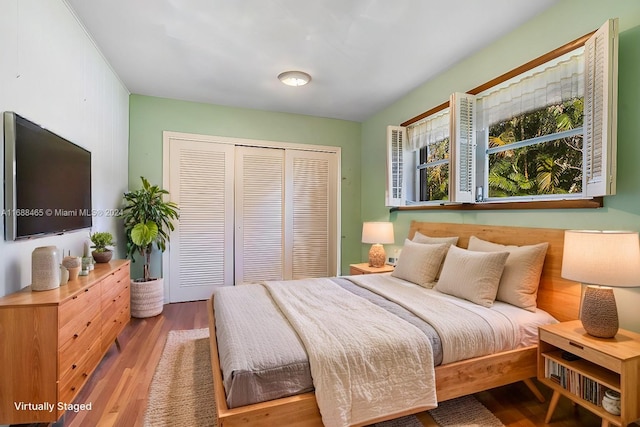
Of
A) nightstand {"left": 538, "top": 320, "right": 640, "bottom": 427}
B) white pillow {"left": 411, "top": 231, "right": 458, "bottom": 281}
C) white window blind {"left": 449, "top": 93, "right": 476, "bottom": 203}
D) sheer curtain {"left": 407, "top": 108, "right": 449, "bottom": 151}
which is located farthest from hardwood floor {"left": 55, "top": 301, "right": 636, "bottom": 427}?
sheer curtain {"left": 407, "top": 108, "right": 449, "bottom": 151}

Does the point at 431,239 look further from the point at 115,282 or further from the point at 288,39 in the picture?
the point at 115,282

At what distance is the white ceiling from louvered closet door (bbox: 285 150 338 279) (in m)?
1.19

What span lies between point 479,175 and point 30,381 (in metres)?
3.46

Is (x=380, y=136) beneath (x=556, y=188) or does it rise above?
above

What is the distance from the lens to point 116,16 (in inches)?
90.6

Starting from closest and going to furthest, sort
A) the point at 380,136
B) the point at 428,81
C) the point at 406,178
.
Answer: the point at 428,81, the point at 406,178, the point at 380,136

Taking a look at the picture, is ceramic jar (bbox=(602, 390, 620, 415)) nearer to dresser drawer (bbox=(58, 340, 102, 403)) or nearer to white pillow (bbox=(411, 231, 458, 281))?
white pillow (bbox=(411, 231, 458, 281))

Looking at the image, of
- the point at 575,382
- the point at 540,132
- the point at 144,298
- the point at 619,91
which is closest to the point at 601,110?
the point at 619,91

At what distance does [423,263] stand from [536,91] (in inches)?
64.0

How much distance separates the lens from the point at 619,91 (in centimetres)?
182

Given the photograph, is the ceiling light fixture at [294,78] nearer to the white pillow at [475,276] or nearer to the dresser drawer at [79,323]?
the white pillow at [475,276]

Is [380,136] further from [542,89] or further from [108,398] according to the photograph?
[108,398]

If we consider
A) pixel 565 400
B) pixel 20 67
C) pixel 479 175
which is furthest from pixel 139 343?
pixel 479 175

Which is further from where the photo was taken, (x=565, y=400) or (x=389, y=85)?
(x=389, y=85)
